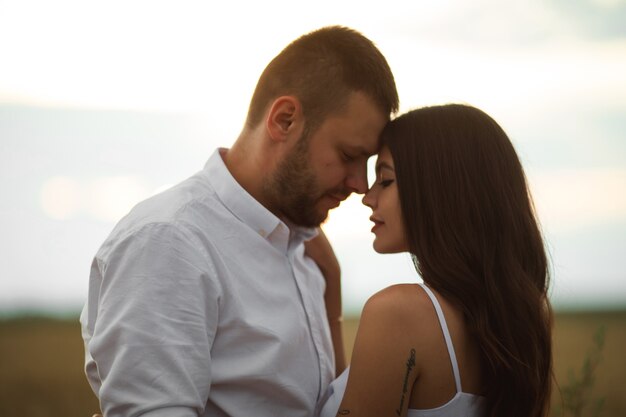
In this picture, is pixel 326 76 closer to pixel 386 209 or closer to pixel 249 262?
pixel 386 209

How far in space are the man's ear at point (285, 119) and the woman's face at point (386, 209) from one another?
12.9 inches

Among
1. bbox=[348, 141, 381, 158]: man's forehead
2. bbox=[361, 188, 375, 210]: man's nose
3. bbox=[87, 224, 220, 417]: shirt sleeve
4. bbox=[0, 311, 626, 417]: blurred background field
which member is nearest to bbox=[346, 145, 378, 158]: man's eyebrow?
bbox=[348, 141, 381, 158]: man's forehead

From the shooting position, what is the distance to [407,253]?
308cm

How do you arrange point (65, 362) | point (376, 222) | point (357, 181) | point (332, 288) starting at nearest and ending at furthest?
point (376, 222) < point (357, 181) < point (332, 288) < point (65, 362)

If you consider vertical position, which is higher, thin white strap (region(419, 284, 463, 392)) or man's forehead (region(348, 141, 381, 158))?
man's forehead (region(348, 141, 381, 158))

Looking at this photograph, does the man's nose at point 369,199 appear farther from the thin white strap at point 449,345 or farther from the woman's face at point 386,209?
the thin white strap at point 449,345

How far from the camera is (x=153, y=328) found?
103 inches

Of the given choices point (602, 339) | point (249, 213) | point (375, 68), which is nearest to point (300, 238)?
point (249, 213)

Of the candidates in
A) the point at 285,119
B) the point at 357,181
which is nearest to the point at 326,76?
the point at 285,119

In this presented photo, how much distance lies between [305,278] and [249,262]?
0.45 metres

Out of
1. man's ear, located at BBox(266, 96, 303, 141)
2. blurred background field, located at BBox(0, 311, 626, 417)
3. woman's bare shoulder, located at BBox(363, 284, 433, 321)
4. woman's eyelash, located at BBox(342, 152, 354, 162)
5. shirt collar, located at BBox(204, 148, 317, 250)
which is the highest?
man's ear, located at BBox(266, 96, 303, 141)

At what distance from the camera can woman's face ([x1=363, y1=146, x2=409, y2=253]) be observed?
3.01 meters

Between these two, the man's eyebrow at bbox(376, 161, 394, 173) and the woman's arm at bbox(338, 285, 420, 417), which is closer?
the woman's arm at bbox(338, 285, 420, 417)

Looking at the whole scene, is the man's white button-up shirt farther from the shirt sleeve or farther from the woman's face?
the woman's face
